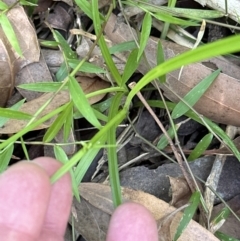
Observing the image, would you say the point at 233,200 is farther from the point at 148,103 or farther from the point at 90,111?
the point at 90,111

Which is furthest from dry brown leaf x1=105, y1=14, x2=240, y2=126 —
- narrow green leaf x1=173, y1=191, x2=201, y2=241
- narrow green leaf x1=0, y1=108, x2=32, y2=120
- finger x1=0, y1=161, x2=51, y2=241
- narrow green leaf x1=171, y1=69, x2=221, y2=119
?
finger x1=0, y1=161, x2=51, y2=241

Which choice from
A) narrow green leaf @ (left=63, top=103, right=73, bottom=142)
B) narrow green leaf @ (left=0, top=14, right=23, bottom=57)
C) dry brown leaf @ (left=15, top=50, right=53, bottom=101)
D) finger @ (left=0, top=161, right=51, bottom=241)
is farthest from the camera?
dry brown leaf @ (left=15, top=50, right=53, bottom=101)

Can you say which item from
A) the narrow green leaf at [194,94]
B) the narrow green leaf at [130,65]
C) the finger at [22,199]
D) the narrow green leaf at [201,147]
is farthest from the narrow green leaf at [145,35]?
the finger at [22,199]

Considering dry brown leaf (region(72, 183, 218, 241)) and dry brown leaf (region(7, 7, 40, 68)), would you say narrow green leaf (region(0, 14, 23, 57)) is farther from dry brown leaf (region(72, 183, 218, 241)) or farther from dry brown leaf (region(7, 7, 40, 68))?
dry brown leaf (region(72, 183, 218, 241))

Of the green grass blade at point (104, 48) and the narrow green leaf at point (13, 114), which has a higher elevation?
the green grass blade at point (104, 48)

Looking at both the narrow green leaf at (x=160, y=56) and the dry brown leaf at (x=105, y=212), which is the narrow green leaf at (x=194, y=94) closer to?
the narrow green leaf at (x=160, y=56)

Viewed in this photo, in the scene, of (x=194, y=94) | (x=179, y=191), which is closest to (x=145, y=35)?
(x=194, y=94)
